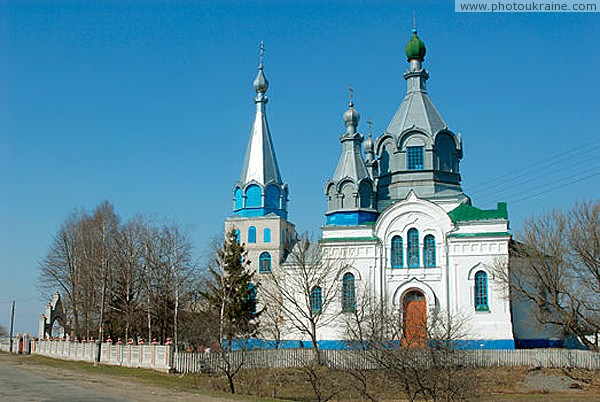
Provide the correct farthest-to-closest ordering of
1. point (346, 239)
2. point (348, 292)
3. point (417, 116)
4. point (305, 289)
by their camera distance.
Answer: point (417, 116) → point (346, 239) → point (348, 292) → point (305, 289)

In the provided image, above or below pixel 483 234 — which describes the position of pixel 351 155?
above

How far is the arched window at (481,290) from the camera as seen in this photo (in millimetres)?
33531

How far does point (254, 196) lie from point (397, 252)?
9.23 m

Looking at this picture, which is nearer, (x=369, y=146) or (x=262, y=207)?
(x=262, y=207)

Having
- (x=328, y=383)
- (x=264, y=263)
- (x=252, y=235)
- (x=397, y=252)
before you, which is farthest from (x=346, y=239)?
(x=328, y=383)

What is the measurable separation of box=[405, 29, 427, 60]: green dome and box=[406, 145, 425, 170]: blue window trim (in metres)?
6.36

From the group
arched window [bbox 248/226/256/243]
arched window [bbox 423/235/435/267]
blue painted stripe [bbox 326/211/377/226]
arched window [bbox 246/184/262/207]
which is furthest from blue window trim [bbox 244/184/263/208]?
arched window [bbox 423/235/435/267]

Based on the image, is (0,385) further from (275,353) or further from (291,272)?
(291,272)

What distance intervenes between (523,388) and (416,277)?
340 inches

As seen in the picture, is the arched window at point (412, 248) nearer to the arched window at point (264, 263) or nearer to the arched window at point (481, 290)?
the arched window at point (481, 290)

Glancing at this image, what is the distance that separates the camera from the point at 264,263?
3909 centimetres

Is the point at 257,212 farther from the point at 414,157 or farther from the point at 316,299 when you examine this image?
the point at 414,157

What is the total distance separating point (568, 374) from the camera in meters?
28.0

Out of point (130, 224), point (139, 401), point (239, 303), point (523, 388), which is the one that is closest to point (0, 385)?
point (139, 401)
